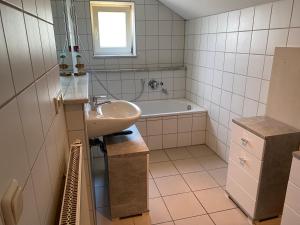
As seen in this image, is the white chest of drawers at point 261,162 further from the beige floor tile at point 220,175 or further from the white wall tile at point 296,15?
the white wall tile at point 296,15

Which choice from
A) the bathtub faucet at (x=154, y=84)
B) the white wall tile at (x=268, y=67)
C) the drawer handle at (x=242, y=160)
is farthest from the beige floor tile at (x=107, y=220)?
the bathtub faucet at (x=154, y=84)

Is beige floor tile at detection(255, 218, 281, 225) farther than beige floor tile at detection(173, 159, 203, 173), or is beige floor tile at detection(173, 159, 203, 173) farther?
beige floor tile at detection(173, 159, 203, 173)

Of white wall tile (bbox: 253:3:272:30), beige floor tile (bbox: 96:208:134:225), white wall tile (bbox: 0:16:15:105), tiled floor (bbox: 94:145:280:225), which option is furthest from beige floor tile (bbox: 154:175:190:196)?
white wall tile (bbox: 0:16:15:105)

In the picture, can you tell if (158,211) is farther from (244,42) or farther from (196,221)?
(244,42)

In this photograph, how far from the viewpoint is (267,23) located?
6.14 ft

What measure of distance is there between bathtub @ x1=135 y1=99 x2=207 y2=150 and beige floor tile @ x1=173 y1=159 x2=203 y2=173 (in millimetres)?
364

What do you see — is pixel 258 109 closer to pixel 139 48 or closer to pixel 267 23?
pixel 267 23

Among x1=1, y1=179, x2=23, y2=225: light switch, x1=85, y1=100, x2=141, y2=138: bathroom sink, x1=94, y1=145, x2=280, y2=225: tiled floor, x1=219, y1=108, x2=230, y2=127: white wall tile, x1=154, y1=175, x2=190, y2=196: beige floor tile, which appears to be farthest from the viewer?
x1=219, y1=108, x2=230, y2=127: white wall tile

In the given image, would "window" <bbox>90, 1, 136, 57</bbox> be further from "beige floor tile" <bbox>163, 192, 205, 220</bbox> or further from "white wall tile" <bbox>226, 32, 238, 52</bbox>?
"beige floor tile" <bbox>163, 192, 205, 220</bbox>

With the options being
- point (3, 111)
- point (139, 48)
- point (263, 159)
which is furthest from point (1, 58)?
point (139, 48)

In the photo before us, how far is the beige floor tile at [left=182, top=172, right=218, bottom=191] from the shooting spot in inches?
86.4

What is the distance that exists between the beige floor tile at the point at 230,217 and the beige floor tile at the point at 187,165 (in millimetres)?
648

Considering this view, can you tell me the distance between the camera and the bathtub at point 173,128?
9.24 feet

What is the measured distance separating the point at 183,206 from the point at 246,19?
1.77 meters
